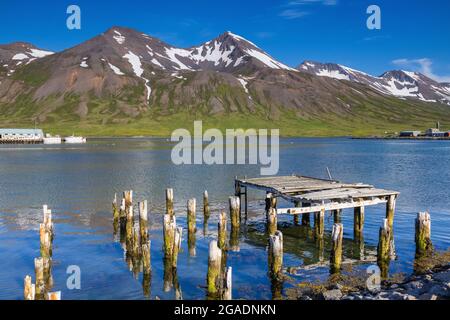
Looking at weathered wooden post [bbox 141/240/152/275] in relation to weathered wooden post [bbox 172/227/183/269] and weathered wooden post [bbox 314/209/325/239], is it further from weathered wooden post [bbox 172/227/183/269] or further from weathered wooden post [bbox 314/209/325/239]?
weathered wooden post [bbox 314/209/325/239]

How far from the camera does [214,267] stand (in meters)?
19.2

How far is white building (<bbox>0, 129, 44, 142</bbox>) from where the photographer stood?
616ft

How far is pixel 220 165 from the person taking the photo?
8519cm

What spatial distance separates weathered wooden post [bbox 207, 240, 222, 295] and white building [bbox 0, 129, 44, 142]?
18738 centimetres

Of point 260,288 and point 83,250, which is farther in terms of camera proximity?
point 83,250

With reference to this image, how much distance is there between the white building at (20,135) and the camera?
616 ft

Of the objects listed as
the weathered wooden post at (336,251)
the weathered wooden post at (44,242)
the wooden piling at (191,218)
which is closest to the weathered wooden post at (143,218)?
the wooden piling at (191,218)

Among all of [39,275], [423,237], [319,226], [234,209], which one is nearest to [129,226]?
[234,209]

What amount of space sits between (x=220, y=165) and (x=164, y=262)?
60.6 meters

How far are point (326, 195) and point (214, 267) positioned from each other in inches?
483

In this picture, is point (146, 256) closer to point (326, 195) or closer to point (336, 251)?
point (336, 251)
